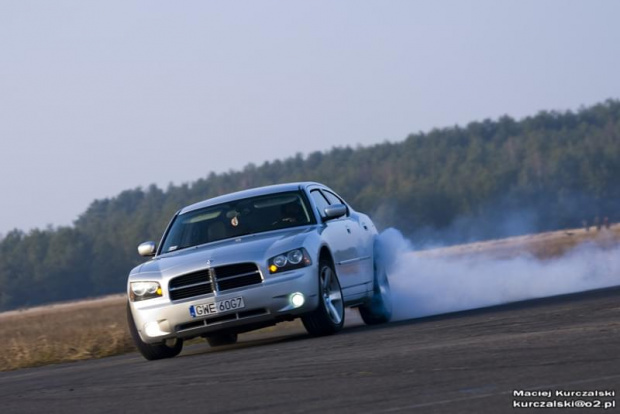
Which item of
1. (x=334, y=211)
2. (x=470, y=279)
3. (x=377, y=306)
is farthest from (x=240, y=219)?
(x=470, y=279)

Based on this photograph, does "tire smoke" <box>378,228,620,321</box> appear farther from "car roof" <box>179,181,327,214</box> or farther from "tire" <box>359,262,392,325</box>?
"car roof" <box>179,181,327,214</box>

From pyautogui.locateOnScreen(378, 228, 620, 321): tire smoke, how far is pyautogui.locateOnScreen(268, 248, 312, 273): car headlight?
3064mm

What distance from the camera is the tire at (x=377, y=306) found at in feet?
47.8

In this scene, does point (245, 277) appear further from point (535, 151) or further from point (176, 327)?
point (535, 151)

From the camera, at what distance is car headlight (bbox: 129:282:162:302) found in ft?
39.8

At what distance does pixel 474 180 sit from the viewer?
103062mm

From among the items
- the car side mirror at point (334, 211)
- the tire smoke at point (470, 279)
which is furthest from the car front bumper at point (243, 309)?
the tire smoke at point (470, 279)

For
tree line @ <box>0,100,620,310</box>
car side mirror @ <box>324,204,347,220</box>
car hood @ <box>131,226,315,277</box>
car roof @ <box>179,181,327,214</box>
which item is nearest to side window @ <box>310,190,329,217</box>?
car roof @ <box>179,181,327,214</box>

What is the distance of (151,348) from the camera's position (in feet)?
40.5

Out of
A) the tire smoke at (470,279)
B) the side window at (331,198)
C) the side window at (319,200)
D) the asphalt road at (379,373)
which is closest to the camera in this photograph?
the asphalt road at (379,373)

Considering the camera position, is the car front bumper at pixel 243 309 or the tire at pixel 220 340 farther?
the tire at pixel 220 340

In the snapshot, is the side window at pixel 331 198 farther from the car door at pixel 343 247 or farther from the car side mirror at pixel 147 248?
the car side mirror at pixel 147 248

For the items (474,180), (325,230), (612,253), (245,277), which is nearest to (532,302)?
(325,230)

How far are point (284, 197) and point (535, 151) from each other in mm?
96110
